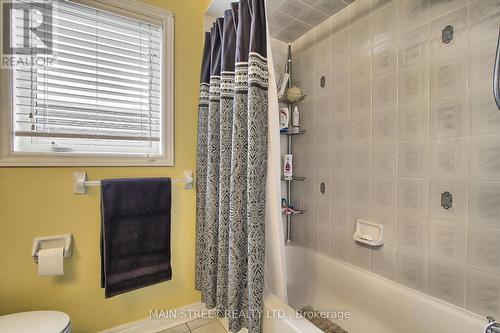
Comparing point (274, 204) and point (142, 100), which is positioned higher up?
point (142, 100)

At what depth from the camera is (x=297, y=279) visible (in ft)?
5.92

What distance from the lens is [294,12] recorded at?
160cm

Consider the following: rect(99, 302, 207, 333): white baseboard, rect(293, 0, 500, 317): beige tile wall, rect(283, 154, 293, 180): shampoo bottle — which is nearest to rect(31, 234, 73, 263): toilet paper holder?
rect(99, 302, 207, 333): white baseboard

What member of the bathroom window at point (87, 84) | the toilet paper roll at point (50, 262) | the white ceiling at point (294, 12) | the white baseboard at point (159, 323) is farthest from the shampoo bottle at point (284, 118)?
the toilet paper roll at point (50, 262)

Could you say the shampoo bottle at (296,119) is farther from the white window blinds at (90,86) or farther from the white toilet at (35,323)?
the white toilet at (35,323)

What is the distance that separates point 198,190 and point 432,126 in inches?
55.4

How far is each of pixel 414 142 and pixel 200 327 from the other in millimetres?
1744

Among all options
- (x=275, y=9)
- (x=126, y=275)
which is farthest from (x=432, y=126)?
(x=126, y=275)

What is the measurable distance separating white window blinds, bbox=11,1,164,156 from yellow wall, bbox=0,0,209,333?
143 millimetres

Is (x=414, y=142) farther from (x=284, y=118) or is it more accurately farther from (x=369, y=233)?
(x=284, y=118)

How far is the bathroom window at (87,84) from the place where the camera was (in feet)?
3.71

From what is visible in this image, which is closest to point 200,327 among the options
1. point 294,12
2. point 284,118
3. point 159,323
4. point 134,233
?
point 159,323

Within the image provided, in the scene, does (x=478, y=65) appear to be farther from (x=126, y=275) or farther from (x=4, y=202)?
(x=4, y=202)

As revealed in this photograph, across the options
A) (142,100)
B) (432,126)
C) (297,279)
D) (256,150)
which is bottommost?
(297,279)
